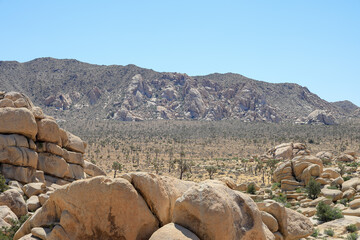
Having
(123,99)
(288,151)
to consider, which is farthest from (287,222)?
(123,99)

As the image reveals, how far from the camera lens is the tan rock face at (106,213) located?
32.9 feet

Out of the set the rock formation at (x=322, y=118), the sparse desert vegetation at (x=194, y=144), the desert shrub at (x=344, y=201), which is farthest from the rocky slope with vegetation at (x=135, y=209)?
the rock formation at (x=322, y=118)

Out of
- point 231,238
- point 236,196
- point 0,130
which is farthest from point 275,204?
point 0,130

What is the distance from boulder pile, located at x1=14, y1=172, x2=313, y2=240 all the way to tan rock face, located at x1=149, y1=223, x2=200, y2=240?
0.09 ft

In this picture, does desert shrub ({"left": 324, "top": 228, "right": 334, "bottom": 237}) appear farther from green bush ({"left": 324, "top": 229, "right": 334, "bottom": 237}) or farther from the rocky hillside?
the rocky hillside

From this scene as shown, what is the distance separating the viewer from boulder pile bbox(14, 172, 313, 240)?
9.30 metres

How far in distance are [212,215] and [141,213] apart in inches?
91.1

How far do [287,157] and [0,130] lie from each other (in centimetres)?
5253

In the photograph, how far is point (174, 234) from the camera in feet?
28.9

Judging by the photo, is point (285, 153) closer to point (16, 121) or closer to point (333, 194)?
point (333, 194)

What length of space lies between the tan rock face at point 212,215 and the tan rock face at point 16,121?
1896 centimetres

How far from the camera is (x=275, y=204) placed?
13.4 metres

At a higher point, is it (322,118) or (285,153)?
(322,118)

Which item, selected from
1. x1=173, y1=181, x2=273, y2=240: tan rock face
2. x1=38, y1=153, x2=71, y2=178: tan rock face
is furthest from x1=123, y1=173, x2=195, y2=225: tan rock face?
x1=38, y1=153, x2=71, y2=178: tan rock face
